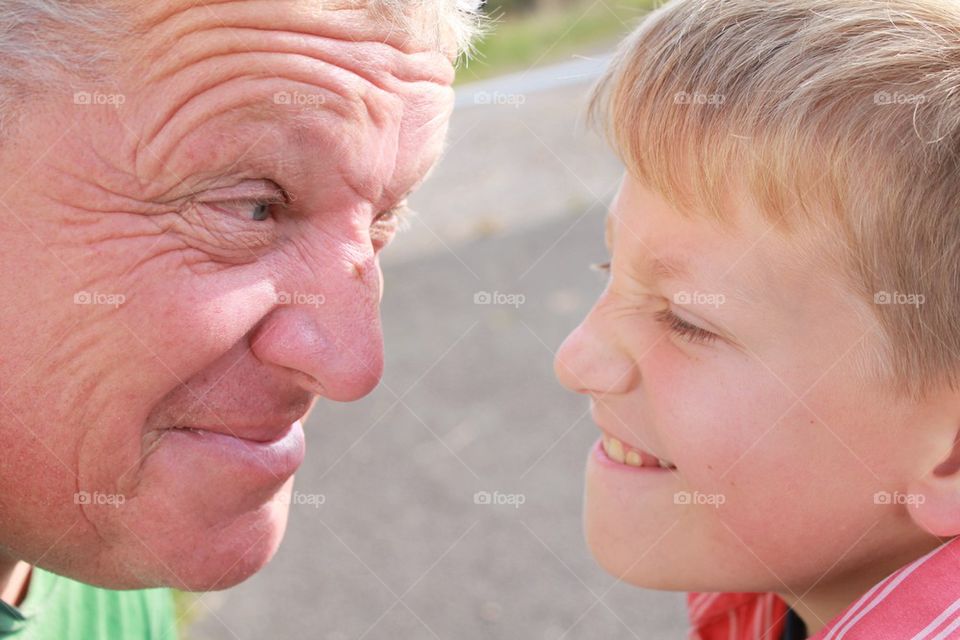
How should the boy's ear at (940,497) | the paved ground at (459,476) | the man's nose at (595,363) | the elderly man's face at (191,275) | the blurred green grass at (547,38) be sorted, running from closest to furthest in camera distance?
the elderly man's face at (191,275) → the boy's ear at (940,497) → the man's nose at (595,363) → the paved ground at (459,476) → the blurred green grass at (547,38)

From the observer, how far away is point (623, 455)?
7.76ft

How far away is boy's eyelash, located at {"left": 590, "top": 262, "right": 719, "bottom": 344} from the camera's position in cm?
213

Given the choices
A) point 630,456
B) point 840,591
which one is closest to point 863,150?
point 630,456

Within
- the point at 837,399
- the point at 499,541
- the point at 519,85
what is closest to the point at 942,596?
the point at 837,399

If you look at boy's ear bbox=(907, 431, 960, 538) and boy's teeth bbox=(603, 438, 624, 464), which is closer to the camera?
boy's ear bbox=(907, 431, 960, 538)

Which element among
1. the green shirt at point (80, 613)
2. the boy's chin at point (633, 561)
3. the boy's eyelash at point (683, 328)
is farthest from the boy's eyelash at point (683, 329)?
the green shirt at point (80, 613)

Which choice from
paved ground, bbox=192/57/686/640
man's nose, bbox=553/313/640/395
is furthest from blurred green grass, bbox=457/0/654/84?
man's nose, bbox=553/313/640/395

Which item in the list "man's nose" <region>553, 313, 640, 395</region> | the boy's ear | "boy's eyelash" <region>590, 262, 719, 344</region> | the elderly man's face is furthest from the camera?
"man's nose" <region>553, 313, 640, 395</region>

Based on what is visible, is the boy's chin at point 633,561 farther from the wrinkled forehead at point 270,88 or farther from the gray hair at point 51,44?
the gray hair at point 51,44

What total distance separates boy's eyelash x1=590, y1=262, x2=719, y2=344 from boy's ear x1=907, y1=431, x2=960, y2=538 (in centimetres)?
46

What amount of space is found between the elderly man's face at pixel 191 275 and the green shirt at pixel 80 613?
0.87 ft

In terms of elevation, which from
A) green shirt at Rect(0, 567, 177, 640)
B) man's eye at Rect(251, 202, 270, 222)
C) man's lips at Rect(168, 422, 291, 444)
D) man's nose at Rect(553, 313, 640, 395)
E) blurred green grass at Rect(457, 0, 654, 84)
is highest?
man's eye at Rect(251, 202, 270, 222)

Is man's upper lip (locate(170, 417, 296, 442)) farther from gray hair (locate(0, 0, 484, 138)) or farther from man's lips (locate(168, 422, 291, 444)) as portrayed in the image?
gray hair (locate(0, 0, 484, 138))

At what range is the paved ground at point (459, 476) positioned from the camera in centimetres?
464
